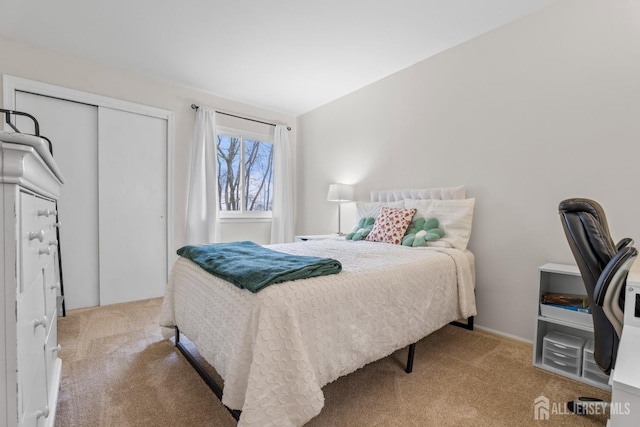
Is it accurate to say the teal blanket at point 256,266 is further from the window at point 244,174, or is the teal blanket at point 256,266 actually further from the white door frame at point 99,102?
the window at point 244,174

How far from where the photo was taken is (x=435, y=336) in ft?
7.89

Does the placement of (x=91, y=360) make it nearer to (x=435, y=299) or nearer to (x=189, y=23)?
(x=435, y=299)

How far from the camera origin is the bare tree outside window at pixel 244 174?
13.3 feet

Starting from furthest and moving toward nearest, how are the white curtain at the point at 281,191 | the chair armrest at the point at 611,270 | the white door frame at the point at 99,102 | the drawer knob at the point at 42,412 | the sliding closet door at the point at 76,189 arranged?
the white curtain at the point at 281,191
the sliding closet door at the point at 76,189
the white door frame at the point at 99,102
the chair armrest at the point at 611,270
the drawer knob at the point at 42,412

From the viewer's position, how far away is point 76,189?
2.97 meters

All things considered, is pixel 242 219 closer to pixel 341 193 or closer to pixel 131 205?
pixel 131 205

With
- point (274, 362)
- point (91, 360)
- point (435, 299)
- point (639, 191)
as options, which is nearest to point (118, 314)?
point (91, 360)

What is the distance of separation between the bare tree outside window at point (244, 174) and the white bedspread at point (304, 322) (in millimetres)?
2165

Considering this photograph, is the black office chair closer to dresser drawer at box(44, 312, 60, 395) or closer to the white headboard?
the white headboard

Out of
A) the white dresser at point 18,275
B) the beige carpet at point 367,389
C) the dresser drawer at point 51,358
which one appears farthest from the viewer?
the beige carpet at point 367,389

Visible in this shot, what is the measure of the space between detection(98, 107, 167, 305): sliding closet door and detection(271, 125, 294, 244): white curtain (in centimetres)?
149

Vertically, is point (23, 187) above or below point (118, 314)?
above

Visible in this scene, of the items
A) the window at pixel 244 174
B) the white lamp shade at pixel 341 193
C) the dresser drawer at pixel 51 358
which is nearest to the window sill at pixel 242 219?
the window at pixel 244 174

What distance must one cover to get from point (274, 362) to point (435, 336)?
5.73ft
